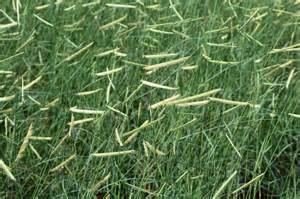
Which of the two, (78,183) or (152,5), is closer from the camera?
(78,183)

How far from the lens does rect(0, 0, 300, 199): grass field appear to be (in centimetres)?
186

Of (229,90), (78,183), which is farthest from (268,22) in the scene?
(78,183)

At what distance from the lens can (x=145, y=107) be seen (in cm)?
214

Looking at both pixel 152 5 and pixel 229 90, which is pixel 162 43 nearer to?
pixel 152 5

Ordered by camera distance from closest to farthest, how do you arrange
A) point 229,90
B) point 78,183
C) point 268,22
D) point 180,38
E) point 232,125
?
point 78,183 → point 232,125 → point 229,90 → point 180,38 → point 268,22

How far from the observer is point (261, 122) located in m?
2.16

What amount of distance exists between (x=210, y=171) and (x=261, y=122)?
325 millimetres

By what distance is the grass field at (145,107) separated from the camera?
1.86m

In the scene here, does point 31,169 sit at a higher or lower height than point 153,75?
lower

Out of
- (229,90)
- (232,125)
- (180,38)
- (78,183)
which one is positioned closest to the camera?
(78,183)

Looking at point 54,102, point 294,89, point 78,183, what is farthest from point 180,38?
point 78,183

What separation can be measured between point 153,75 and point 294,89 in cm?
49

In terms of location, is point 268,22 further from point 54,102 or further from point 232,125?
point 54,102

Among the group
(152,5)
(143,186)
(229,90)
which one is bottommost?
(143,186)
